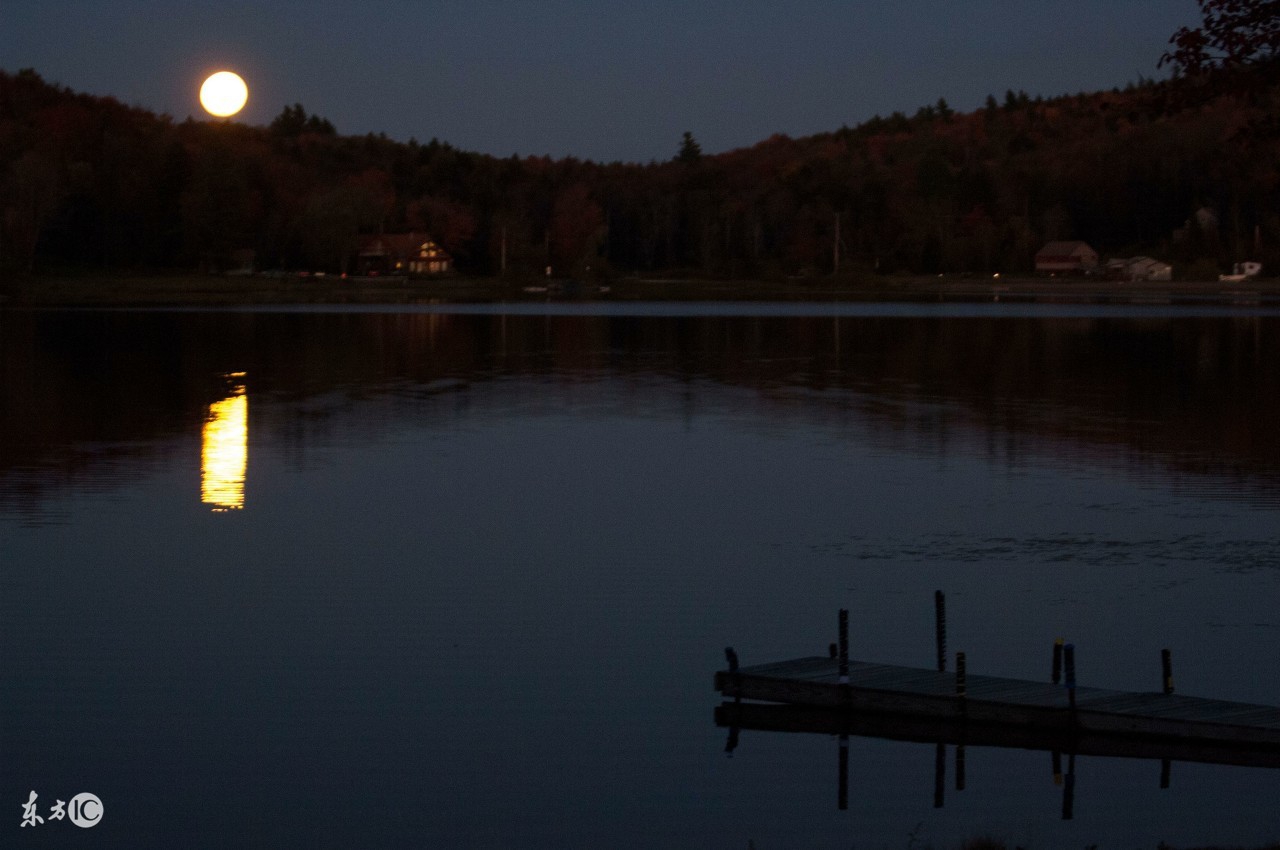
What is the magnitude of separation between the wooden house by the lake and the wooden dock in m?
172

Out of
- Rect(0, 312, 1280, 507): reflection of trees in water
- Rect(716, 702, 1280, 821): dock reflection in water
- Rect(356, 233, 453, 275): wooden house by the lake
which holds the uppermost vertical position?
Rect(356, 233, 453, 275): wooden house by the lake

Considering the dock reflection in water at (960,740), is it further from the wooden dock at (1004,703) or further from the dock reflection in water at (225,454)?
the dock reflection in water at (225,454)

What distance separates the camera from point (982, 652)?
18.3 metres

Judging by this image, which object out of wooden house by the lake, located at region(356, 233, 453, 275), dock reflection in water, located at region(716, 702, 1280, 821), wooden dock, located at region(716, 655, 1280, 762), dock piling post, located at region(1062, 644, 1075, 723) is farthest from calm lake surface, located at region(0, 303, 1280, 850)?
wooden house by the lake, located at region(356, 233, 453, 275)

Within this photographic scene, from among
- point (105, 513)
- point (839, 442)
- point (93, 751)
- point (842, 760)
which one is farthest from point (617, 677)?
point (839, 442)

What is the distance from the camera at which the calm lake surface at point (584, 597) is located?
13672 millimetres

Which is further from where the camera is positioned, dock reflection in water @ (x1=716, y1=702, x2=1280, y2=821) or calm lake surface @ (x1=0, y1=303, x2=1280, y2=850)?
dock reflection in water @ (x1=716, y1=702, x2=1280, y2=821)

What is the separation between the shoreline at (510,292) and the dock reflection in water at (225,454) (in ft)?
289

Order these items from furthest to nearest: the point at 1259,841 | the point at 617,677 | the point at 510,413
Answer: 1. the point at 510,413
2. the point at 617,677
3. the point at 1259,841

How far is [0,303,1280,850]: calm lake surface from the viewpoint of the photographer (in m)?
13.7

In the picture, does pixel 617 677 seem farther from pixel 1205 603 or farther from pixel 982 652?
pixel 1205 603

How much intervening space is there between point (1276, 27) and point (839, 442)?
25.3 metres

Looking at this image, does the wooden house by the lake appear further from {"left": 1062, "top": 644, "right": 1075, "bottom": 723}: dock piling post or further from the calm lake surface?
{"left": 1062, "top": 644, "right": 1075, "bottom": 723}: dock piling post

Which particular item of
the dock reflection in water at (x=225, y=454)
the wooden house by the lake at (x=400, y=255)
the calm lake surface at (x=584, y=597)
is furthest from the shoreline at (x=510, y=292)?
the calm lake surface at (x=584, y=597)
